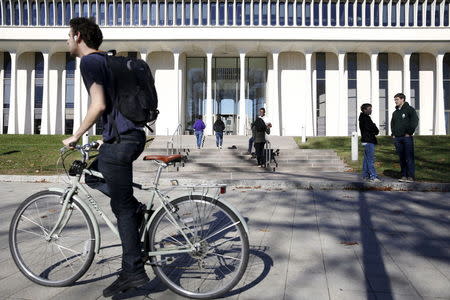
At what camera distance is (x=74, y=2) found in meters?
37.5

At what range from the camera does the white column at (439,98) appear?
1336 inches

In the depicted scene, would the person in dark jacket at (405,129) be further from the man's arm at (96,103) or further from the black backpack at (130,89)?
the man's arm at (96,103)

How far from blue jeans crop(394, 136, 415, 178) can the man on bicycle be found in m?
8.35

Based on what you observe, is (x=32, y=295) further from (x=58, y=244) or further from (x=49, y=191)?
(x=49, y=191)

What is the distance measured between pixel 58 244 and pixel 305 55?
112ft

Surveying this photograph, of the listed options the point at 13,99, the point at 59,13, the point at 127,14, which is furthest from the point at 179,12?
the point at 13,99

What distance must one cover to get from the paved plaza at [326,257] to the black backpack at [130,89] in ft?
4.51

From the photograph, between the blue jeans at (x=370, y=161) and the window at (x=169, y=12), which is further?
the window at (x=169, y=12)

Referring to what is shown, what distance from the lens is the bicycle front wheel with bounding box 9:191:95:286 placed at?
10.1 ft

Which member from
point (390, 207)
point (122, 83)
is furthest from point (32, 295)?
point (390, 207)

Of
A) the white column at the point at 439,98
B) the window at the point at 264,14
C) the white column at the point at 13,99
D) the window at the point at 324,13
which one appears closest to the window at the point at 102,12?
the white column at the point at 13,99

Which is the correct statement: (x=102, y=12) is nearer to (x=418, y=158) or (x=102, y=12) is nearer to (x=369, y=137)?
(x=418, y=158)

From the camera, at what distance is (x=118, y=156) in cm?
278

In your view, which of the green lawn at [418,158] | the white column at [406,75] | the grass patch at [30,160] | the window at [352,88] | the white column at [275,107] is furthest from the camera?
the window at [352,88]
